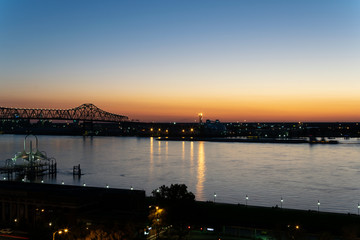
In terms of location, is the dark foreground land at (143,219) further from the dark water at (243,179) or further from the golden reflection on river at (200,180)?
the golden reflection on river at (200,180)

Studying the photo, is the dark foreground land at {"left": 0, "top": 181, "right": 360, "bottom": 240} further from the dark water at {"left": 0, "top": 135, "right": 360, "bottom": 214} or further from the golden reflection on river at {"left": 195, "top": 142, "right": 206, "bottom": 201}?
the golden reflection on river at {"left": 195, "top": 142, "right": 206, "bottom": 201}

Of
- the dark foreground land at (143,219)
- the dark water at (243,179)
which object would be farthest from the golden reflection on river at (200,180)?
the dark foreground land at (143,219)

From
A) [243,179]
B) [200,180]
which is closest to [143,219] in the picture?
[200,180]

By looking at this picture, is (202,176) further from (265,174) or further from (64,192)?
(64,192)

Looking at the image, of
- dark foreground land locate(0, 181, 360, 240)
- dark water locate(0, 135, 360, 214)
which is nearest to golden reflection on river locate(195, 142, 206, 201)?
dark water locate(0, 135, 360, 214)

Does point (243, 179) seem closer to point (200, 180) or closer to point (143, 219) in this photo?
point (200, 180)

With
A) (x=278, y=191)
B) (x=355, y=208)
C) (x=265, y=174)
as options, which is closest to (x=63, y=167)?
(x=265, y=174)

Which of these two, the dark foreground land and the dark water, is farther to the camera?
the dark water

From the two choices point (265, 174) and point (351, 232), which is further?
point (265, 174)
